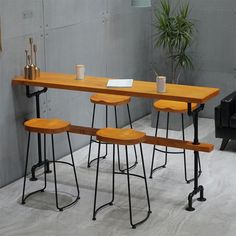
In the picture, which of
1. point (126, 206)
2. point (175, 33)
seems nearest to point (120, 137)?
point (126, 206)

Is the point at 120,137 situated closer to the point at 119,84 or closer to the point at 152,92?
the point at 152,92

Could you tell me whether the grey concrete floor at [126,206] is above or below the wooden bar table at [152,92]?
below

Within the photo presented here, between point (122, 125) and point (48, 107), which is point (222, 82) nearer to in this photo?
point (122, 125)

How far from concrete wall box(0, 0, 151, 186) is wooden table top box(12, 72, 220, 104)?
278 mm

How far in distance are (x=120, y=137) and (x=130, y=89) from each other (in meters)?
0.53

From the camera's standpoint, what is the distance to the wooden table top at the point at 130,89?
15.9 ft

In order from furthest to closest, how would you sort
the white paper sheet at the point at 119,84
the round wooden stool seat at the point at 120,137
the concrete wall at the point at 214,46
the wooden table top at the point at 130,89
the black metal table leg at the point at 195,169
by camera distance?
the concrete wall at the point at 214,46, the white paper sheet at the point at 119,84, the black metal table leg at the point at 195,169, the wooden table top at the point at 130,89, the round wooden stool seat at the point at 120,137

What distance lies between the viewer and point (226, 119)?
648cm

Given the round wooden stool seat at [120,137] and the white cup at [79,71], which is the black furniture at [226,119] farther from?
the round wooden stool seat at [120,137]

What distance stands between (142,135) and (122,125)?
291 centimetres

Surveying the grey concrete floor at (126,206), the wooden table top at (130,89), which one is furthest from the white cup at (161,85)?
the grey concrete floor at (126,206)

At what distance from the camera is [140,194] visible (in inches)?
215

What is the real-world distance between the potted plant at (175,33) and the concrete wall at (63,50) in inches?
11.2

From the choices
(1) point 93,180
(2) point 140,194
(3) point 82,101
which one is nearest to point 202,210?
(2) point 140,194
